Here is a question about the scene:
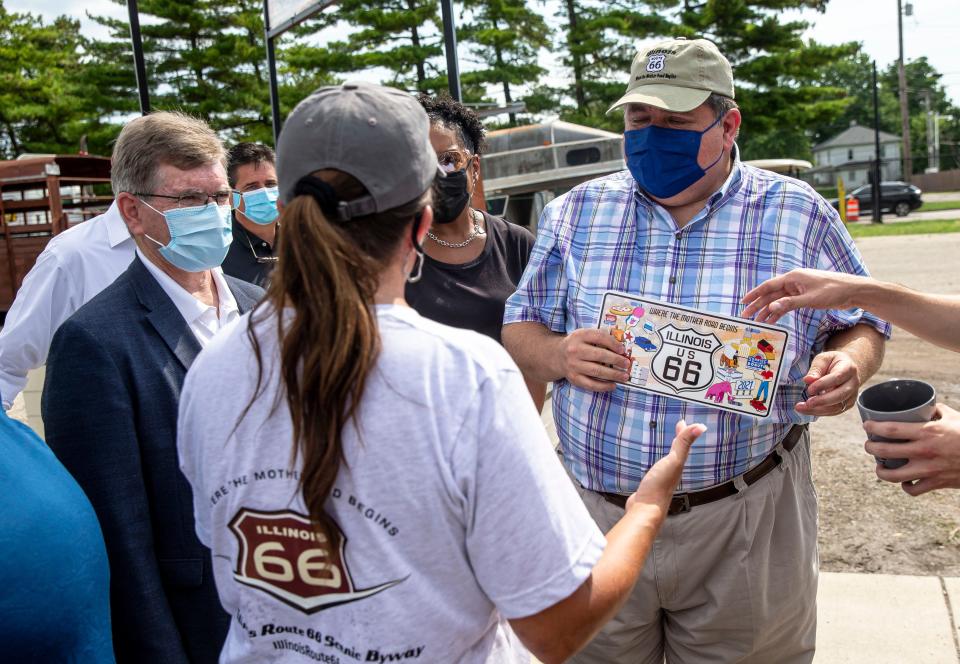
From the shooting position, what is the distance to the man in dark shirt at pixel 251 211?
419 centimetres

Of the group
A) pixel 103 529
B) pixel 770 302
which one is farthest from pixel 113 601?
pixel 770 302

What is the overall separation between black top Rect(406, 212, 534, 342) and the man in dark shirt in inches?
54.2

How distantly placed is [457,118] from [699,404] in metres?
1.73

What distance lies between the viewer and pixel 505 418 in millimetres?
1142

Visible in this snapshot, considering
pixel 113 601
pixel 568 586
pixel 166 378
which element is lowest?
pixel 113 601

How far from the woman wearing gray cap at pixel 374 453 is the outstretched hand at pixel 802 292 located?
3.40 feet

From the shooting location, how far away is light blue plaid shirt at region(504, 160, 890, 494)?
2232 mm

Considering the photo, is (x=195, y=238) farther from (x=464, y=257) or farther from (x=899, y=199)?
Result: (x=899, y=199)

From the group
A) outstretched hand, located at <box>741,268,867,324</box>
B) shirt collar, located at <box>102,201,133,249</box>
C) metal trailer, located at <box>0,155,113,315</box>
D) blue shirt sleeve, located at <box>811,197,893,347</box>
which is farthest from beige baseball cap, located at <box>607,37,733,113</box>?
metal trailer, located at <box>0,155,113,315</box>

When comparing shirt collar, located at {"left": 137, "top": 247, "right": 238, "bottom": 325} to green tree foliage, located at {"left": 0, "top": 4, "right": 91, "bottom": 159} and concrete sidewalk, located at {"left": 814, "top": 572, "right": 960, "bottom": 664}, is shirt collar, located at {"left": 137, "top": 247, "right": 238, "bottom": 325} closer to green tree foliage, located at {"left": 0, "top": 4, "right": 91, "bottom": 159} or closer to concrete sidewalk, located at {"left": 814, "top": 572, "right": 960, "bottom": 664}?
concrete sidewalk, located at {"left": 814, "top": 572, "right": 960, "bottom": 664}

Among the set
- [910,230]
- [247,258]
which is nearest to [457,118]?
[247,258]

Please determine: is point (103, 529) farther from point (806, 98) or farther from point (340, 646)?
point (806, 98)

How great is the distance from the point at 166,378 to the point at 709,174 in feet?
5.37

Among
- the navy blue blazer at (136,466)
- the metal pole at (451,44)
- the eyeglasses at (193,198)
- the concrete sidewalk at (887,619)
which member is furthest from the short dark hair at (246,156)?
the concrete sidewalk at (887,619)
